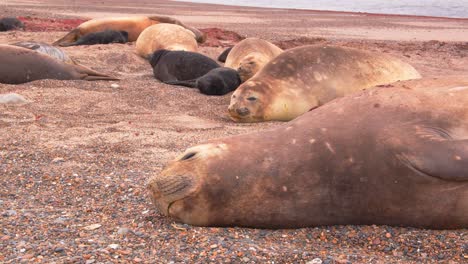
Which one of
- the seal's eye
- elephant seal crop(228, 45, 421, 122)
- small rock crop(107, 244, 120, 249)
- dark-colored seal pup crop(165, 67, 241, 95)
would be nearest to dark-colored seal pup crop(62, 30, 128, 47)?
dark-colored seal pup crop(165, 67, 241, 95)

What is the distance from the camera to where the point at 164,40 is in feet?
35.8

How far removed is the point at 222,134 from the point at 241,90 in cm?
131

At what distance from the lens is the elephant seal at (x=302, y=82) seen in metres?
6.51

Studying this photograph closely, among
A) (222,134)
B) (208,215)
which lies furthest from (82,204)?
(222,134)

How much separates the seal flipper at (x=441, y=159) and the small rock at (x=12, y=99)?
4.54 meters

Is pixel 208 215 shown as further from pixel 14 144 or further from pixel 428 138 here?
pixel 14 144

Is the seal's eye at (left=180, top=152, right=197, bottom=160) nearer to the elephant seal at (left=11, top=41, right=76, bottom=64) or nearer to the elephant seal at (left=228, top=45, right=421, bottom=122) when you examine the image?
the elephant seal at (left=228, top=45, right=421, bottom=122)

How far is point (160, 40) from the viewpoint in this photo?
10875 millimetres

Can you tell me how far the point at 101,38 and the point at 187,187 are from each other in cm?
916

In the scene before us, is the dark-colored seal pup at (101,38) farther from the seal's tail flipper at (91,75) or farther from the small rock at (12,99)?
the small rock at (12,99)

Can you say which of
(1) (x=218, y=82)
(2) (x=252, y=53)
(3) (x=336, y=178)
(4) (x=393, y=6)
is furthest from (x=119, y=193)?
(4) (x=393, y=6)

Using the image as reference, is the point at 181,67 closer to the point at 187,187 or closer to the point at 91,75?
the point at 91,75

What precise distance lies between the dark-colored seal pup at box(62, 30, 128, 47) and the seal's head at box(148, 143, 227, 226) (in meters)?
8.79

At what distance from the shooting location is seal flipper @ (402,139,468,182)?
9.30 feet
